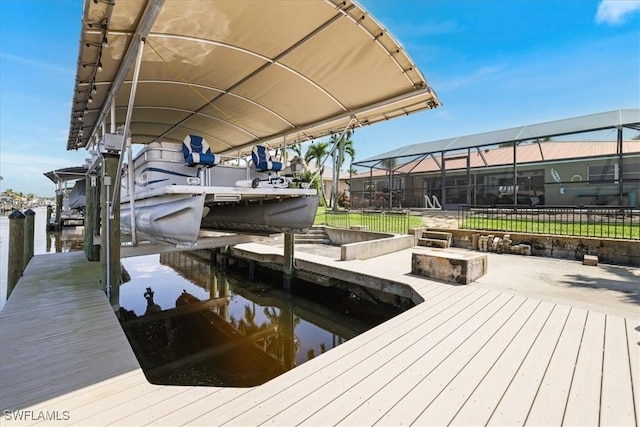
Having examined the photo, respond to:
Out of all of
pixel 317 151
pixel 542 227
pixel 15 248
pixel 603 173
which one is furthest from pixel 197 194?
pixel 317 151

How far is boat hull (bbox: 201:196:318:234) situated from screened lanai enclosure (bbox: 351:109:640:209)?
1120 cm

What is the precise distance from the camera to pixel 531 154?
56.0 ft

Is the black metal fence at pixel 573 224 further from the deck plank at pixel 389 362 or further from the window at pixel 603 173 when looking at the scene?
the deck plank at pixel 389 362

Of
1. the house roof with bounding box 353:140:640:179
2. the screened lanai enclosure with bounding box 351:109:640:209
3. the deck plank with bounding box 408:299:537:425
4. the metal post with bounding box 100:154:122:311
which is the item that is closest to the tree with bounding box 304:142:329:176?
the screened lanai enclosure with bounding box 351:109:640:209

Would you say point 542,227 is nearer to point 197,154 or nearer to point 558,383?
point 558,383

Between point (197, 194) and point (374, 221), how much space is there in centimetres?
1101

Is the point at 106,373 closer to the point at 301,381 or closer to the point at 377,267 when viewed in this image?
the point at 301,381

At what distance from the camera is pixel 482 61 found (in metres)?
13.4

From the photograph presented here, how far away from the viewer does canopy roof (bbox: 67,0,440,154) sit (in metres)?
3.32

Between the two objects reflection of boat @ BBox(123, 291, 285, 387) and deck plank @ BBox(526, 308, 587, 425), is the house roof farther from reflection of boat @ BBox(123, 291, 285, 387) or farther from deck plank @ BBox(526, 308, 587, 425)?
reflection of boat @ BBox(123, 291, 285, 387)

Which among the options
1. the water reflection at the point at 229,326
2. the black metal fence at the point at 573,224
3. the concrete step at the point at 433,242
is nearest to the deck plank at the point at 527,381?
the water reflection at the point at 229,326

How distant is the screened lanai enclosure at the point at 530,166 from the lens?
13.2 metres

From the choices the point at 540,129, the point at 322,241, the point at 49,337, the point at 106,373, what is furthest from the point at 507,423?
the point at 540,129

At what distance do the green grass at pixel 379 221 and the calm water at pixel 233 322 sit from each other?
188 inches
